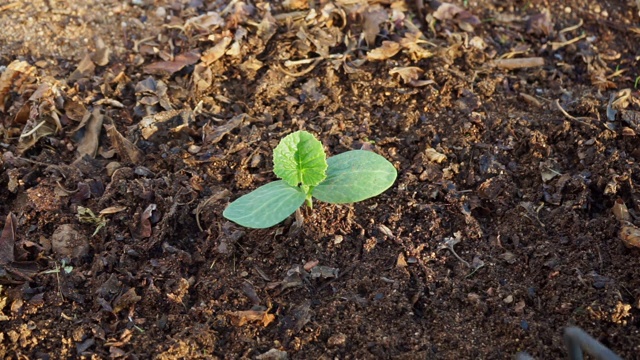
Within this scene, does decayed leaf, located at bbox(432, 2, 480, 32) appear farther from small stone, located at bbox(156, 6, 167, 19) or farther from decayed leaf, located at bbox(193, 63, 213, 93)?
small stone, located at bbox(156, 6, 167, 19)

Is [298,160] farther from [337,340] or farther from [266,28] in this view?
[266,28]

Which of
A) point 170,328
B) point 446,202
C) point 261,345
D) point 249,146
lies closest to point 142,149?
point 249,146

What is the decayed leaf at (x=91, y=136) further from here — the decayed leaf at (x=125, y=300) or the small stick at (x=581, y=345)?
the small stick at (x=581, y=345)

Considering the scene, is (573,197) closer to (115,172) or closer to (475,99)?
(475,99)

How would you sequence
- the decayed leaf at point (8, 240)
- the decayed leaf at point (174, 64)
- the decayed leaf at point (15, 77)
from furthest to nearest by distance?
the decayed leaf at point (174, 64) → the decayed leaf at point (15, 77) → the decayed leaf at point (8, 240)

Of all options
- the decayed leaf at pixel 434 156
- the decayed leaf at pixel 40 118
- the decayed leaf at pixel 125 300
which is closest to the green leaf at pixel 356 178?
the decayed leaf at pixel 434 156

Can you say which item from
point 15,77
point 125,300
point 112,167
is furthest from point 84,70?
point 125,300
